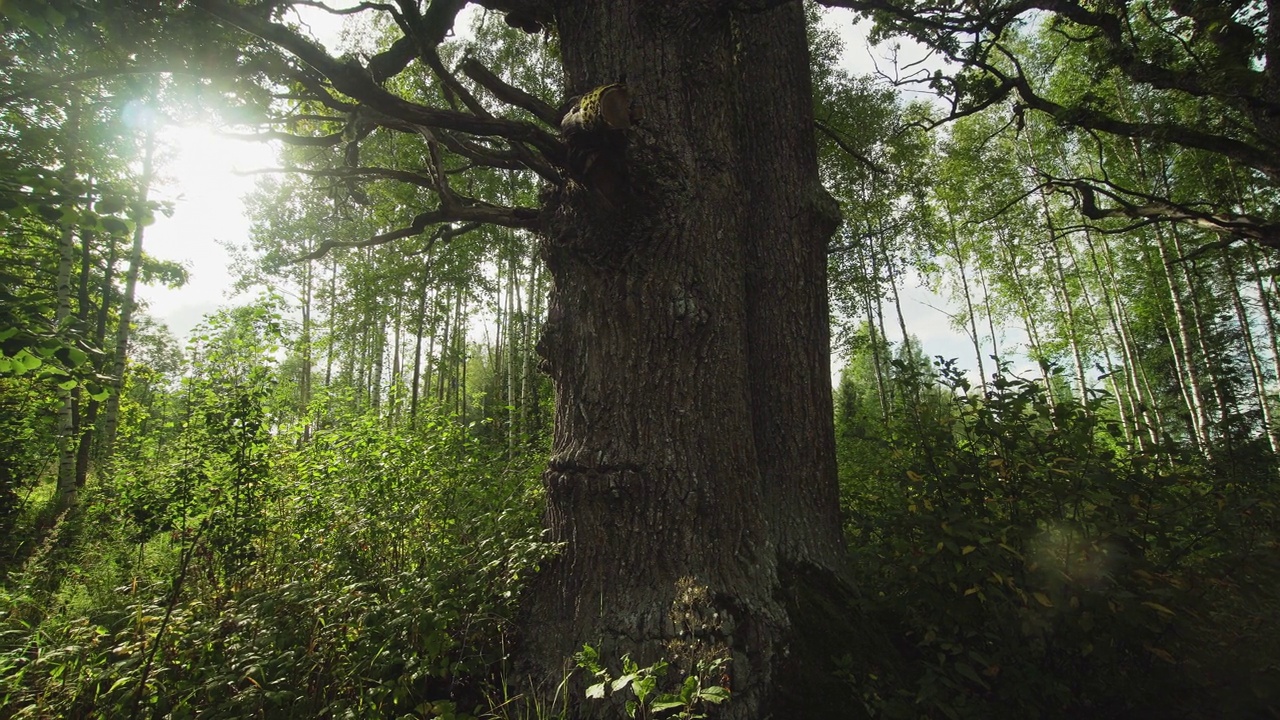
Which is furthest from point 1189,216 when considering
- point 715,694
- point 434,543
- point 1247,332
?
point 1247,332

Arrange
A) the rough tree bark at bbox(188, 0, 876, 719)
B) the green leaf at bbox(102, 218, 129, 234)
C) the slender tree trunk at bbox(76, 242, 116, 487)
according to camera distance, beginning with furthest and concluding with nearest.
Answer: the slender tree trunk at bbox(76, 242, 116, 487), the rough tree bark at bbox(188, 0, 876, 719), the green leaf at bbox(102, 218, 129, 234)

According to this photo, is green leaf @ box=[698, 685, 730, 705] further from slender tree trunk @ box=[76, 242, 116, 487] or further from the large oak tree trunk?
slender tree trunk @ box=[76, 242, 116, 487]

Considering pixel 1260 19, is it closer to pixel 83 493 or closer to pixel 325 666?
pixel 325 666

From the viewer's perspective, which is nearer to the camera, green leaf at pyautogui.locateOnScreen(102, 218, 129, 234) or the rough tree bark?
green leaf at pyautogui.locateOnScreen(102, 218, 129, 234)

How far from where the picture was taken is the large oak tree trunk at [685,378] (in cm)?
210

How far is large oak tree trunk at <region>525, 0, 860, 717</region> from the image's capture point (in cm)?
210

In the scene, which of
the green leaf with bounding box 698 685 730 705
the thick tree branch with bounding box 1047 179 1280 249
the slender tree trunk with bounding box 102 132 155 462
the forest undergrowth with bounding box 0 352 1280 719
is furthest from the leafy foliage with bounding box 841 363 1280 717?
the slender tree trunk with bounding box 102 132 155 462

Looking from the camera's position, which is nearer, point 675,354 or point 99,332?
point 675,354

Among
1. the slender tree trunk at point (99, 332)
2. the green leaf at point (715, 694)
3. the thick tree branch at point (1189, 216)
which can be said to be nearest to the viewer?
the green leaf at point (715, 694)

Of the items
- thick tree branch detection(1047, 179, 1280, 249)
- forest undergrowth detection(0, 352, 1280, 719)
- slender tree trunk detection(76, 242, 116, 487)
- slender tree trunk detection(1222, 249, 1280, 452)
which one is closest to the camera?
forest undergrowth detection(0, 352, 1280, 719)

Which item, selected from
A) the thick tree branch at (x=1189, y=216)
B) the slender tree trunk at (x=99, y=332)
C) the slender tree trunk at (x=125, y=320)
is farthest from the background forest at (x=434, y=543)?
the slender tree trunk at (x=99, y=332)

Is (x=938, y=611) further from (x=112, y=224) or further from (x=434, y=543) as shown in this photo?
(x=112, y=224)

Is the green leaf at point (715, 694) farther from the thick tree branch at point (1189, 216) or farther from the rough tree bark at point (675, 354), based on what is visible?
the thick tree branch at point (1189, 216)

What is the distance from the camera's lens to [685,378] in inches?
91.7
